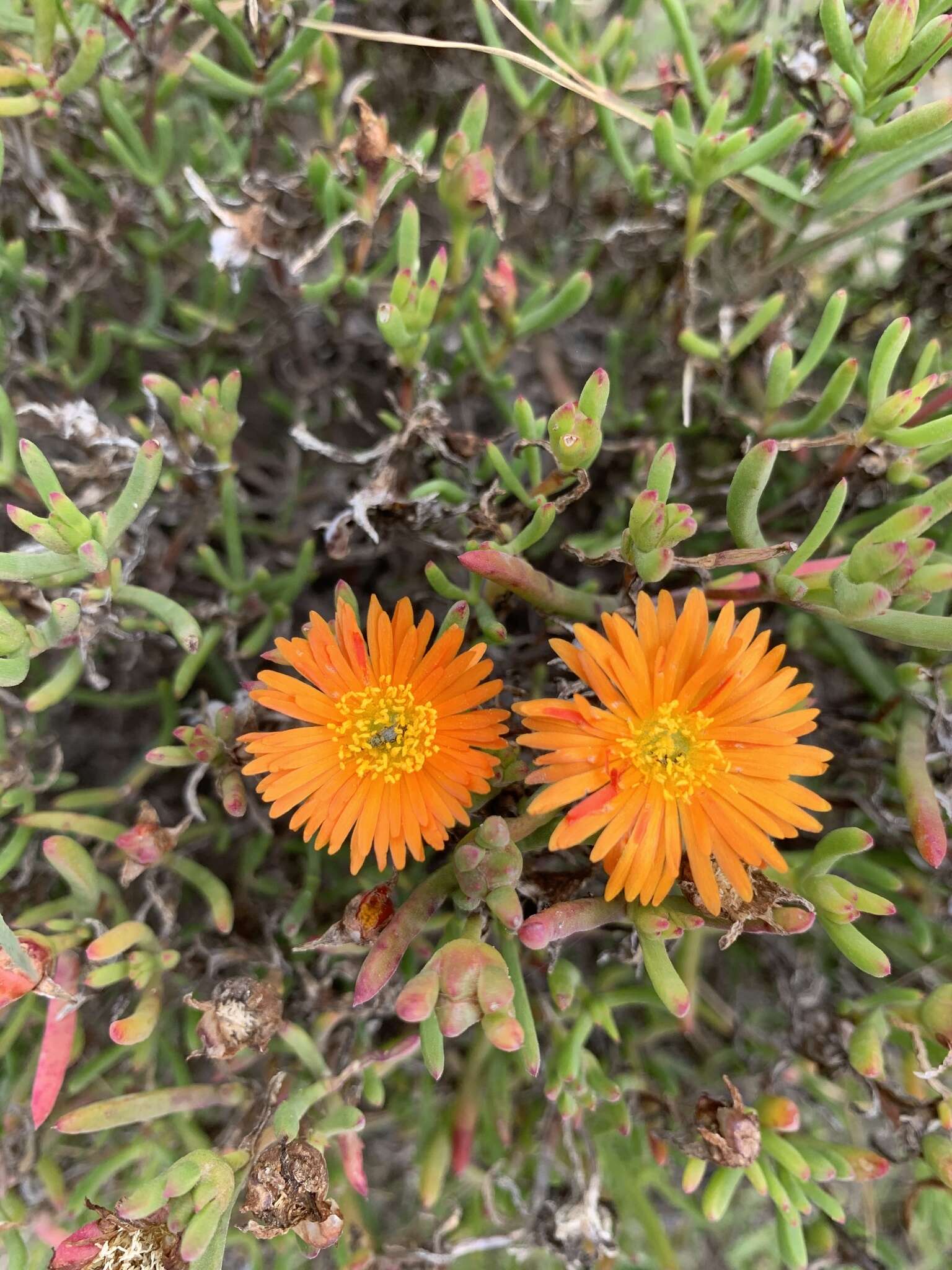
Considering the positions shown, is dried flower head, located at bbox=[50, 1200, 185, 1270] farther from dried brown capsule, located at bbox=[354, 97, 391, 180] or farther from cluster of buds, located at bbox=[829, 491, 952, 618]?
dried brown capsule, located at bbox=[354, 97, 391, 180]

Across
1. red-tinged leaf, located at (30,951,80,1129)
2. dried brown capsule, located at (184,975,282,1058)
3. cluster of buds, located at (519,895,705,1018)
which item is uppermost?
cluster of buds, located at (519,895,705,1018)

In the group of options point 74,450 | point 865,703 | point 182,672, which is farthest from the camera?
point 74,450

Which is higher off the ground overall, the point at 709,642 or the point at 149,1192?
the point at 709,642

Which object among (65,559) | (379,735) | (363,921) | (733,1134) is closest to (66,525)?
(65,559)

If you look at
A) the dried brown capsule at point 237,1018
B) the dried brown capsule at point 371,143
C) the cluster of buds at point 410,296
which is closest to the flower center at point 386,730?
the dried brown capsule at point 237,1018

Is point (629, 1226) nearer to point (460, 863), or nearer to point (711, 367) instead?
point (460, 863)

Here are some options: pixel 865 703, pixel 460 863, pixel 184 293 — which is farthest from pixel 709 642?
pixel 184 293

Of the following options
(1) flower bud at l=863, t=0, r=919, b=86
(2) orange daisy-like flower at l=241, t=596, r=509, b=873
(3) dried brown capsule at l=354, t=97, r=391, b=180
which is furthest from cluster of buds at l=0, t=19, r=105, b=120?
(1) flower bud at l=863, t=0, r=919, b=86

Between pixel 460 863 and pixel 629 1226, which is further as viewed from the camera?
pixel 629 1226
